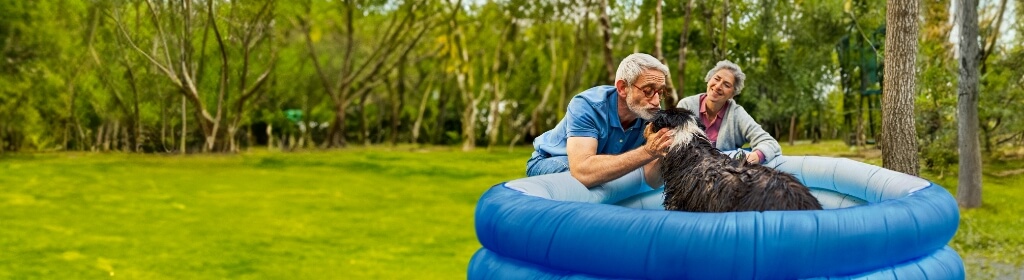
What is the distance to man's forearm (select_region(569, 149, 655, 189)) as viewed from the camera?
238 centimetres

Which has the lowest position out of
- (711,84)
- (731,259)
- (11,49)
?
(731,259)

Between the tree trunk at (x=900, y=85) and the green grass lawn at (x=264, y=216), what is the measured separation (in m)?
1.51

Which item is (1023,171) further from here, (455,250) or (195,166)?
(195,166)

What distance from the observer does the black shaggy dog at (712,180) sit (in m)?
2.05

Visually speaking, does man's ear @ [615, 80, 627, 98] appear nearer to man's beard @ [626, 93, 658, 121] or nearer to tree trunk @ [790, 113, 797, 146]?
man's beard @ [626, 93, 658, 121]

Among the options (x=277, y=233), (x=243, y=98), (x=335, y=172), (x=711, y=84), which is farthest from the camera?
(x=243, y=98)

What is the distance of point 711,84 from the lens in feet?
9.85

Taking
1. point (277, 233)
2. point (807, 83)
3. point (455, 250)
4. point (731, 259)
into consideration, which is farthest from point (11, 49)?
point (731, 259)

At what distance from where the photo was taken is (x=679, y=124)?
242cm

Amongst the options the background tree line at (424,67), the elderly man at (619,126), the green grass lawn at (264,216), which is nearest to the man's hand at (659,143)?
the elderly man at (619,126)

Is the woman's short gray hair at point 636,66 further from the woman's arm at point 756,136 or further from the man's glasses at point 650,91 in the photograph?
the woman's arm at point 756,136

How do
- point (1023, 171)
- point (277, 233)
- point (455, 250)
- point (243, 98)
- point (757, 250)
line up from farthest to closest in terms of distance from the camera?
point (243, 98)
point (1023, 171)
point (277, 233)
point (455, 250)
point (757, 250)

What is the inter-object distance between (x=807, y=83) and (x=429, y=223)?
16.6ft

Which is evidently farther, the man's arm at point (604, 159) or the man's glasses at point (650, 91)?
the man's glasses at point (650, 91)
